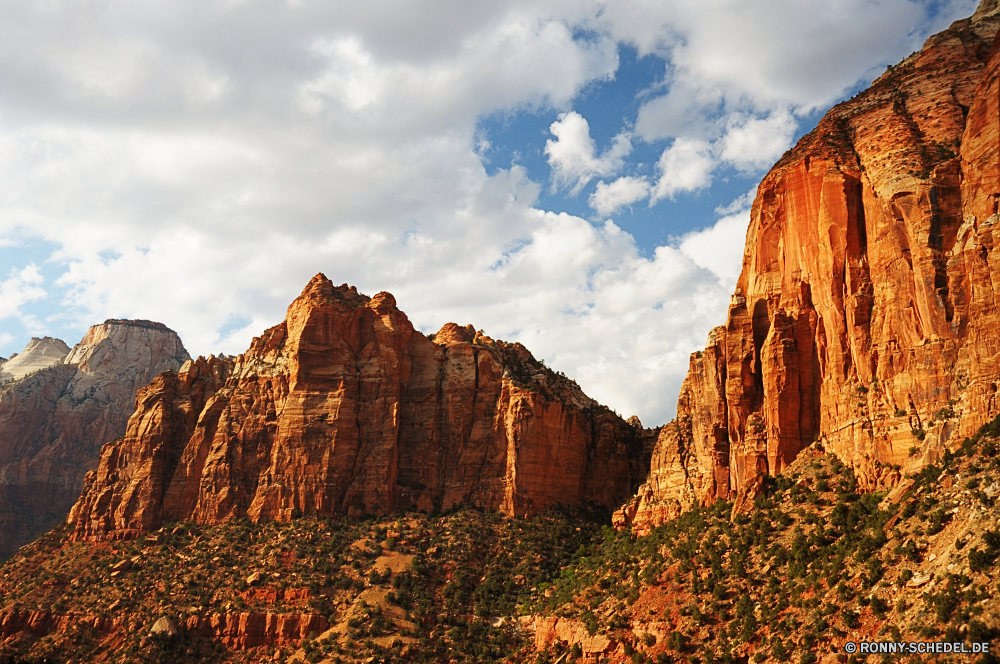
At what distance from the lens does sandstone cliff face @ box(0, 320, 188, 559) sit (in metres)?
165

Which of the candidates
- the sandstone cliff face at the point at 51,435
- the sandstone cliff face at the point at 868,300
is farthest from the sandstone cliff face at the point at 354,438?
the sandstone cliff face at the point at 51,435

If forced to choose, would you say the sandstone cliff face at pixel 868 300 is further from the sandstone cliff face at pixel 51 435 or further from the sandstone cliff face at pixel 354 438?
the sandstone cliff face at pixel 51 435

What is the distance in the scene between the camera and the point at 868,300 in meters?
71.1

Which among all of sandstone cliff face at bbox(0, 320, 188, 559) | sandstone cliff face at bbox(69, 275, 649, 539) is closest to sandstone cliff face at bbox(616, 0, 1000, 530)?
sandstone cliff face at bbox(69, 275, 649, 539)

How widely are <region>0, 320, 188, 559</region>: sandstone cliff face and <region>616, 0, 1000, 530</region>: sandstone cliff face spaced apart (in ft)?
407

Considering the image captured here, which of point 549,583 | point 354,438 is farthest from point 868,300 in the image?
point 354,438

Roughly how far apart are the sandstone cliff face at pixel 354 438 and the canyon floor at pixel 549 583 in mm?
3843

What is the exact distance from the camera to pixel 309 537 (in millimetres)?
102500

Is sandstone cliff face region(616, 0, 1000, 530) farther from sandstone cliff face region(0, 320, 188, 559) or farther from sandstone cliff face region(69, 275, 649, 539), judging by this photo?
sandstone cliff face region(0, 320, 188, 559)

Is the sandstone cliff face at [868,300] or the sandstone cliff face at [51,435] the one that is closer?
the sandstone cliff face at [868,300]

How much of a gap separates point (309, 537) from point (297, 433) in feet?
46.0

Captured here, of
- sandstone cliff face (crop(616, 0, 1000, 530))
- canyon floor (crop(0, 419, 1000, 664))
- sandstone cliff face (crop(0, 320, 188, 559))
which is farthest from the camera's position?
sandstone cliff face (crop(0, 320, 188, 559))

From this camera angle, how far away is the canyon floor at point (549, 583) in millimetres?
52062

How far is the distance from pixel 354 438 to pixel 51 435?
99.8m
